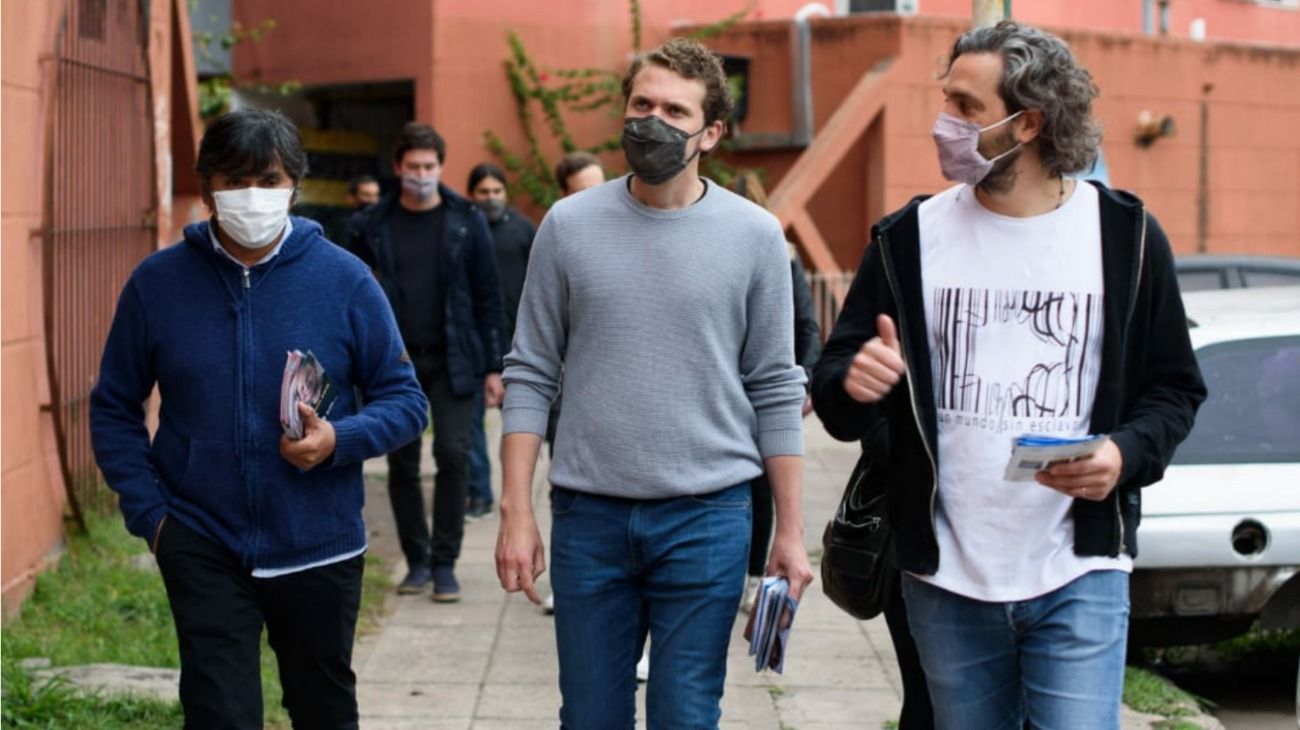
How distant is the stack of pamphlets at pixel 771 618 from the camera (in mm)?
4098

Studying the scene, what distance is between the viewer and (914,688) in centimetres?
448

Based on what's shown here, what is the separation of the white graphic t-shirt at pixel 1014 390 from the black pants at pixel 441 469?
4.55 meters

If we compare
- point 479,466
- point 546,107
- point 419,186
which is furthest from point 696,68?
point 546,107

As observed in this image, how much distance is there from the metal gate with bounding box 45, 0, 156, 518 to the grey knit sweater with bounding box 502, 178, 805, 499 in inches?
169

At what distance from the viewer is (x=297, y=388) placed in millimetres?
4164

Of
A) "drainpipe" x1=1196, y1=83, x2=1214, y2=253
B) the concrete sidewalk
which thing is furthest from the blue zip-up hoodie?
"drainpipe" x1=1196, y1=83, x2=1214, y2=253

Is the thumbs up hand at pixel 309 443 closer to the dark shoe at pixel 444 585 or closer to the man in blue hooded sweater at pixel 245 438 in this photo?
the man in blue hooded sweater at pixel 245 438

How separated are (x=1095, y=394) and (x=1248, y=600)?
125 inches

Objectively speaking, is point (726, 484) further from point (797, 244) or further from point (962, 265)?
point (797, 244)

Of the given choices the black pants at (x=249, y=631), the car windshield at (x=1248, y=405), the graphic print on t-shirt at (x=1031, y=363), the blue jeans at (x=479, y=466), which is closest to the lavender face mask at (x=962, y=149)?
the graphic print on t-shirt at (x=1031, y=363)

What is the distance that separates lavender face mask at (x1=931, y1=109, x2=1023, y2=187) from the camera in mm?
3678

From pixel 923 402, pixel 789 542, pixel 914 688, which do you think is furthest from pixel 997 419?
pixel 914 688

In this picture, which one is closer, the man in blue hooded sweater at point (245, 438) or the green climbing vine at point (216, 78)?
the man in blue hooded sweater at point (245, 438)

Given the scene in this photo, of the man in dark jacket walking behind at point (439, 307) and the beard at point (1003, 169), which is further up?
the beard at point (1003, 169)
